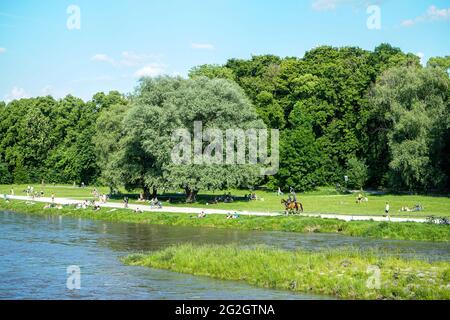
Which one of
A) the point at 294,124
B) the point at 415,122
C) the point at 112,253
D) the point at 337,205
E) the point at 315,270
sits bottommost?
the point at 112,253

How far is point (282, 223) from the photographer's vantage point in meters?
50.4

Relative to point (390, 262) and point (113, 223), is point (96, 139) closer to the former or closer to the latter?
point (113, 223)

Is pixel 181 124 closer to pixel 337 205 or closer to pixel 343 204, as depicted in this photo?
pixel 337 205

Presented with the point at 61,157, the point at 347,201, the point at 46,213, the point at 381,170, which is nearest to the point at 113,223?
the point at 46,213

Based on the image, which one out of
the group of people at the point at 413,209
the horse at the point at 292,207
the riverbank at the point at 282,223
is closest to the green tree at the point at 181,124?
the riverbank at the point at 282,223

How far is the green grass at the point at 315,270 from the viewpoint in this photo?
85.4 ft

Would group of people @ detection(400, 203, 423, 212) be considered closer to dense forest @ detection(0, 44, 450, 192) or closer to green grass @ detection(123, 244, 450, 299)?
dense forest @ detection(0, 44, 450, 192)

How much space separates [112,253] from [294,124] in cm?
5530

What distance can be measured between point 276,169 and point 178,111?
24925 millimetres

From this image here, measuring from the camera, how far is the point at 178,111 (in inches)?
2608

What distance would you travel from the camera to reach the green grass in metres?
26.0

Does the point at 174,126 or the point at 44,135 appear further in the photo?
the point at 44,135

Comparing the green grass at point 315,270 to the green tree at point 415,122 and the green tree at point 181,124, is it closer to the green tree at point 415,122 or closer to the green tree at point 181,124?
the green tree at point 181,124

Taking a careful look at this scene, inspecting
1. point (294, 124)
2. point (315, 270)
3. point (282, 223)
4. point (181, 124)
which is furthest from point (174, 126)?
point (315, 270)
